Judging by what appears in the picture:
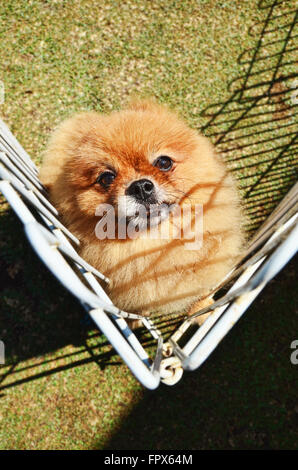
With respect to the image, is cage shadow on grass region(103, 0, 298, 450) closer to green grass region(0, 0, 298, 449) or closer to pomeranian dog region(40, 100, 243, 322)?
green grass region(0, 0, 298, 449)

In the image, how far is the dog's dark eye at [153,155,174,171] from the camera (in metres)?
1.49

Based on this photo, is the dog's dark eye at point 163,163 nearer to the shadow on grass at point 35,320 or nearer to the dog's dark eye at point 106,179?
the dog's dark eye at point 106,179

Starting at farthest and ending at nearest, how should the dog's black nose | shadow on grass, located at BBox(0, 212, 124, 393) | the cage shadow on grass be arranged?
shadow on grass, located at BBox(0, 212, 124, 393) → the cage shadow on grass → the dog's black nose

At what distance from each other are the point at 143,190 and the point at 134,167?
0.15 meters

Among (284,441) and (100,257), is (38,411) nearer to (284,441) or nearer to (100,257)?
(100,257)

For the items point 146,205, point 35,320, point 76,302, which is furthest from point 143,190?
point 35,320

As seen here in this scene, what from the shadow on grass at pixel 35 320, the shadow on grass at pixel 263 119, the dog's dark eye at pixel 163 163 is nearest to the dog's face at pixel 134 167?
the dog's dark eye at pixel 163 163

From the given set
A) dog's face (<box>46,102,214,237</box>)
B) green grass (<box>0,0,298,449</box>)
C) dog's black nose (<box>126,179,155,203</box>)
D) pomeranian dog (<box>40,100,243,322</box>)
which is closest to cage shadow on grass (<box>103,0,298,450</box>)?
green grass (<box>0,0,298,449</box>)

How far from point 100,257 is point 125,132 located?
66 centimetres

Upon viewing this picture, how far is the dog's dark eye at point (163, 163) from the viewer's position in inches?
58.7

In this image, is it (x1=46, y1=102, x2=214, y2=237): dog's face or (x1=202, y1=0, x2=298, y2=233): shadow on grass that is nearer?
(x1=46, y1=102, x2=214, y2=237): dog's face

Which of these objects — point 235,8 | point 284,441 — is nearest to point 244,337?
point 284,441

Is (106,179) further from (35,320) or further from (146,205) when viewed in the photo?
(35,320)

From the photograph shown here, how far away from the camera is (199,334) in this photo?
135cm
